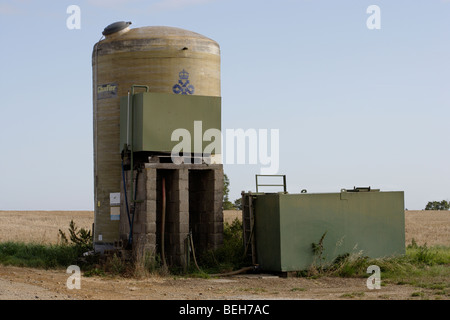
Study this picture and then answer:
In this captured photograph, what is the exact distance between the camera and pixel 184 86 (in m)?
21.5

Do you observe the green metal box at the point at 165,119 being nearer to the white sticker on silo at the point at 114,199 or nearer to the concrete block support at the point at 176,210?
the concrete block support at the point at 176,210

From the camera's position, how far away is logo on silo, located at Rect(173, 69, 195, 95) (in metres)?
21.4

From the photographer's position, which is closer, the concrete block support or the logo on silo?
the concrete block support

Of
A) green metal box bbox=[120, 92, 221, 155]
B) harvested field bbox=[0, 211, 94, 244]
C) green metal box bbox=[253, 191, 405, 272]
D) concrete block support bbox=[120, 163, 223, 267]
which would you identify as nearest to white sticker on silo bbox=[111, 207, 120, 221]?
concrete block support bbox=[120, 163, 223, 267]

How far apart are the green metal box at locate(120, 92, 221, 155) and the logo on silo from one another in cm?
97

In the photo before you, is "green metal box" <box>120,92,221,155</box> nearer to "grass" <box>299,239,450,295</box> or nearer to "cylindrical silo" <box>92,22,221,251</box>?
"cylindrical silo" <box>92,22,221,251</box>

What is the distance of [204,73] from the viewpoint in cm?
2191

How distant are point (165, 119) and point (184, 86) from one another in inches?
73.4

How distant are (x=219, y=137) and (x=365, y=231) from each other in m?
5.21

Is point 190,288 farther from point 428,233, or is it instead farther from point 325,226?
point 428,233

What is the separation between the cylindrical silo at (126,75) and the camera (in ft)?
70.2

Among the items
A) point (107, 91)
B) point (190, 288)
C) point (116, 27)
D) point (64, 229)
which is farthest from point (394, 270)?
point (64, 229)

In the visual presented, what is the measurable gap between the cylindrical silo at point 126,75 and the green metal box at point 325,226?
4.66 metres
